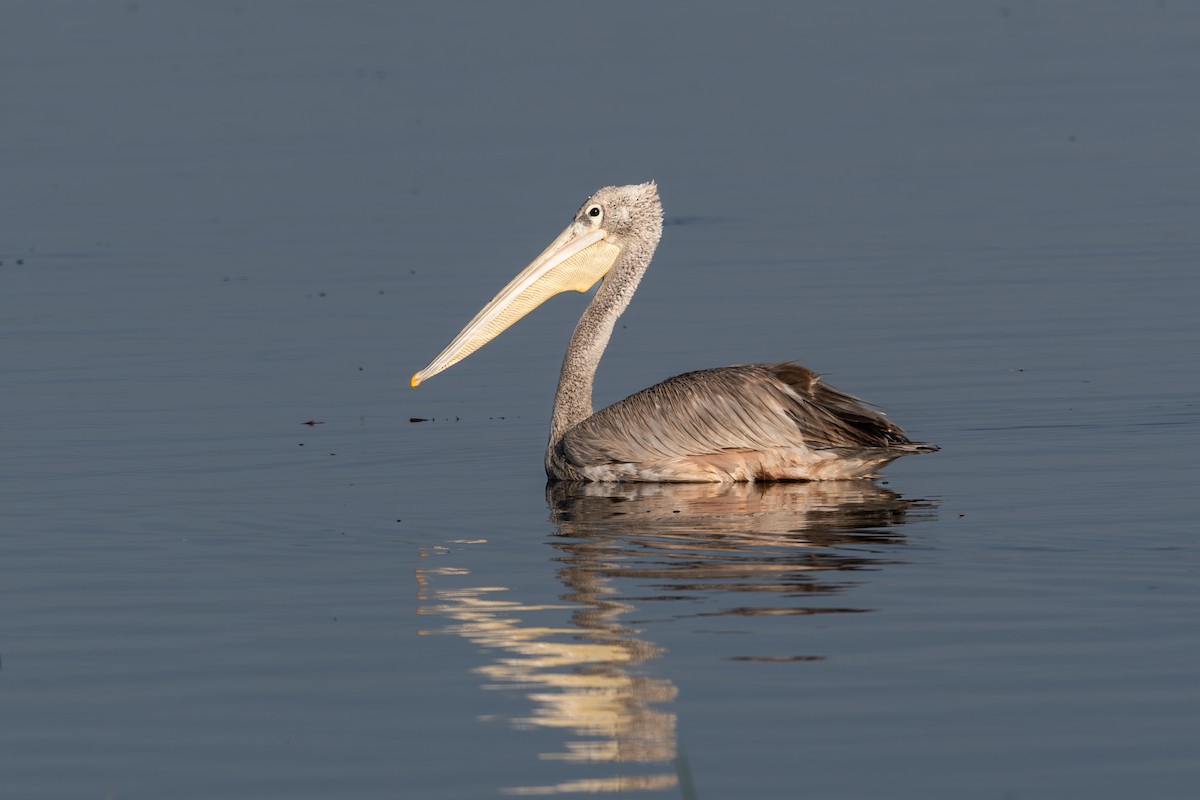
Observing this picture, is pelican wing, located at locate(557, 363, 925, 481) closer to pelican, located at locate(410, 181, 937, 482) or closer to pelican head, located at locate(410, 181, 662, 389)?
pelican, located at locate(410, 181, 937, 482)

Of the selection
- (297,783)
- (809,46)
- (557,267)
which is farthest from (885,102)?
(297,783)

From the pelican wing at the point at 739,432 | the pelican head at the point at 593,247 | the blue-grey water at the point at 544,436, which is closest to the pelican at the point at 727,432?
the pelican wing at the point at 739,432

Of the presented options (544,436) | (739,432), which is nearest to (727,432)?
(739,432)

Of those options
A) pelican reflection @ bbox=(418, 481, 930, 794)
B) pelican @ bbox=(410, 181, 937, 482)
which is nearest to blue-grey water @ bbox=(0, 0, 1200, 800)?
pelican reflection @ bbox=(418, 481, 930, 794)

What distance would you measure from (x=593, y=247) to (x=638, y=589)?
354cm

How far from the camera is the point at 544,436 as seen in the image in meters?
9.71

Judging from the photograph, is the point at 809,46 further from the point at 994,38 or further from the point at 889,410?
the point at 889,410

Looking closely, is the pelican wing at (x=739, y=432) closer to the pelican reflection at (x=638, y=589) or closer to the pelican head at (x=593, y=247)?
the pelican reflection at (x=638, y=589)

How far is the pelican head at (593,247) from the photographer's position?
9.90 metres

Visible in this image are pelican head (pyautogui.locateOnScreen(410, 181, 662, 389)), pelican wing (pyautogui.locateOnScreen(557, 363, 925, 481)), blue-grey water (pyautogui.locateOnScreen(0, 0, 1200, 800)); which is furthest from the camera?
pelican head (pyautogui.locateOnScreen(410, 181, 662, 389))

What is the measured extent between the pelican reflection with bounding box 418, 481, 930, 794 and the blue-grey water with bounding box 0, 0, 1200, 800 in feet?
0.08

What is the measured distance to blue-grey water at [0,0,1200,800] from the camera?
5.25 metres

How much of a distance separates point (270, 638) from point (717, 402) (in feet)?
9.09

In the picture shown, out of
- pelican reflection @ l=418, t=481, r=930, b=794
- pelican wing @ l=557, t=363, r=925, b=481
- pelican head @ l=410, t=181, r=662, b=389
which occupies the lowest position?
pelican reflection @ l=418, t=481, r=930, b=794
